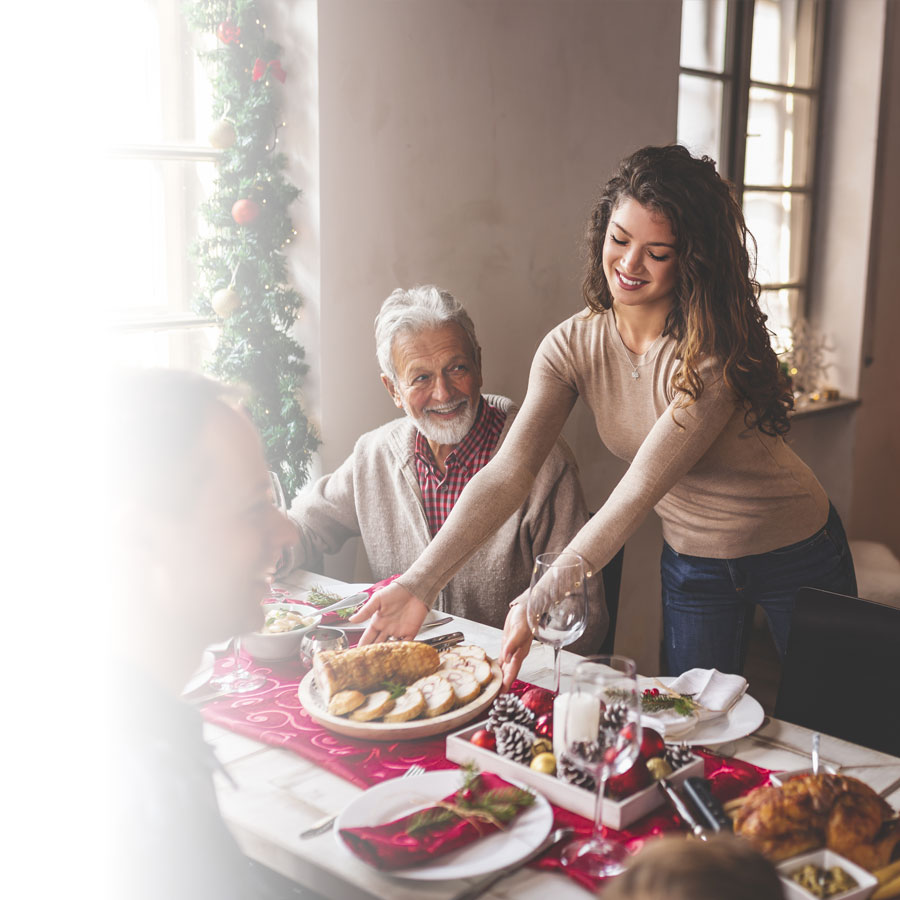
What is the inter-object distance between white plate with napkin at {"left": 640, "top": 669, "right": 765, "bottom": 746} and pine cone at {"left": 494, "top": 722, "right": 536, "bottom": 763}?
0.17 metres

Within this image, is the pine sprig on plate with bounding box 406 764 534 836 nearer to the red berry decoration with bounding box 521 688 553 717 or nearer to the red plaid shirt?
the red berry decoration with bounding box 521 688 553 717

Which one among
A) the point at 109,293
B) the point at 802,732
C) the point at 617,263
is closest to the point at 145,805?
the point at 802,732

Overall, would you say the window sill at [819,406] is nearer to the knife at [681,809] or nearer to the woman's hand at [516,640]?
the woman's hand at [516,640]

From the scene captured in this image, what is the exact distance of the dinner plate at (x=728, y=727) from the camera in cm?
130

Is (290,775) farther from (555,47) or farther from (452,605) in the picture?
(555,47)

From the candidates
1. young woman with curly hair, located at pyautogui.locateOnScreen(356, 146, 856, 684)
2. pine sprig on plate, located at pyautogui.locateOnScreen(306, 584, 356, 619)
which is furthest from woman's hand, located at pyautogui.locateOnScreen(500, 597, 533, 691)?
pine sprig on plate, located at pyautogui.locateOnScreen(306, 584, 356, 619)

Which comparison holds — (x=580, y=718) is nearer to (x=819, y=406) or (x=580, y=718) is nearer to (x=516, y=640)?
(x=516, y=640)

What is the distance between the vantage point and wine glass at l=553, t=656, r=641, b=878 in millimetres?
1042

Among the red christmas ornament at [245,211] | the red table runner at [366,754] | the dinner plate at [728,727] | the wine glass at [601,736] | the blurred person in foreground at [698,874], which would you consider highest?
the red christmas ornament at [245,211]

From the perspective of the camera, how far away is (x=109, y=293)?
2.27 meters

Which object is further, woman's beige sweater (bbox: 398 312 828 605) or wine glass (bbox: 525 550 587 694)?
woman's beige sweater (bbox: 398 312 828 605)

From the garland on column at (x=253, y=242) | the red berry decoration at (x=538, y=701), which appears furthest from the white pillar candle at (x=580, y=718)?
the garland on column at (x=253, y=242)

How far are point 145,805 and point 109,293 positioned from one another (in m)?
1.71

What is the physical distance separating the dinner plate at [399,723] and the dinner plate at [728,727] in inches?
10.9
